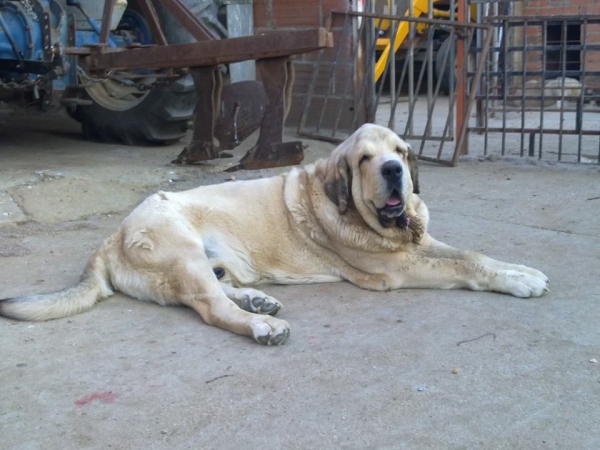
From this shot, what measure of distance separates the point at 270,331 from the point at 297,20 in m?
6.08

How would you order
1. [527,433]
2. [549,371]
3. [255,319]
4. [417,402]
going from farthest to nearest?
[255,319]
[549,371]
[417,402]
[527,433]

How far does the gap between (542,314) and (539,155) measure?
416 cm

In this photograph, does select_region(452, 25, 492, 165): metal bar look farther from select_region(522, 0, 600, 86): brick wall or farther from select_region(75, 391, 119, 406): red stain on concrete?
select_region(75, 391, 119, 406): red stain on concrete

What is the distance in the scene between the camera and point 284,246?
4613mm

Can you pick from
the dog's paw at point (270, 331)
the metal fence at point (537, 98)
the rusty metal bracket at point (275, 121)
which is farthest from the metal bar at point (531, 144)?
the dog's paw at point (270, 331)

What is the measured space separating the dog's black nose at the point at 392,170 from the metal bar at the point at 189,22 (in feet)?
10.0

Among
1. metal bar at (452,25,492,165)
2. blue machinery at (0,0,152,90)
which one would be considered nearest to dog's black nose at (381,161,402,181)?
blue machinery at (0,0,152,90)

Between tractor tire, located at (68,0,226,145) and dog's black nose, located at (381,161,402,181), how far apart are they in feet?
12.7

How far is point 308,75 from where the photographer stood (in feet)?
29.8

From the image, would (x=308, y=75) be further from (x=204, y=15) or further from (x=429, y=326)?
(x=429, y=326)

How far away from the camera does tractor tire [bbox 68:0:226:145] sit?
25.5 feet

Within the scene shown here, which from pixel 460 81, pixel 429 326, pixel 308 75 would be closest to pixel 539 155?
pixel 460 81

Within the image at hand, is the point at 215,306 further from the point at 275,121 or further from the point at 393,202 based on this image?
the point at 275,121

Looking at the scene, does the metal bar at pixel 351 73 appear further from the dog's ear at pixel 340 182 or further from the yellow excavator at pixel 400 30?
the dog's ear at pixel 340 182
